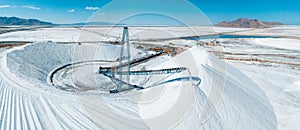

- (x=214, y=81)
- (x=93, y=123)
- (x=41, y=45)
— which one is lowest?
(x=93, y=123)

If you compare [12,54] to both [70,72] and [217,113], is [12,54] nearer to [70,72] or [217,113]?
[70,72]

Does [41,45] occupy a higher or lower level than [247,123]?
higher

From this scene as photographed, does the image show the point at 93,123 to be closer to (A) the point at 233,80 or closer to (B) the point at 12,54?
(A) the point at 233,80

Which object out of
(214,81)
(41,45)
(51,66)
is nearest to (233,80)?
(214,81)

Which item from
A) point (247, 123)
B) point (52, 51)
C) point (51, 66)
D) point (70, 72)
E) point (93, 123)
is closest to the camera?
point (93, 123)

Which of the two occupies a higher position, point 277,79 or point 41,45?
point 41,45

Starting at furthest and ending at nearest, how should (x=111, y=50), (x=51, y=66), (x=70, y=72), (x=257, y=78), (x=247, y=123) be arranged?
(x=111, y=50)
(x=51, y=66)
(x=70, y=72)
(x=257, y=78)
(x=247, y=123)

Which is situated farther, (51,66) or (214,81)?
(51,66)

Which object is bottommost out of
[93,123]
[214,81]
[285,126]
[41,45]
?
[285,126]

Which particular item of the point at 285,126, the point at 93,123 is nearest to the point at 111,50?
the point at 93,123
